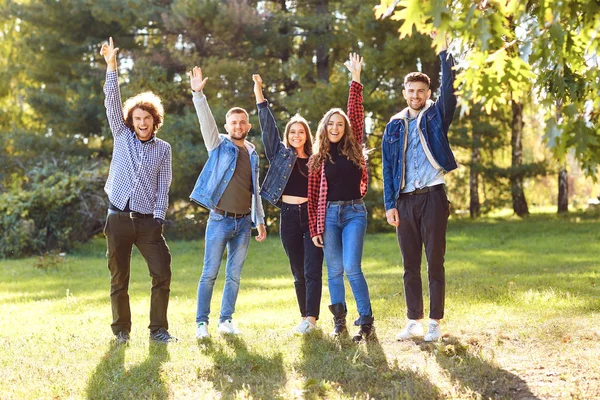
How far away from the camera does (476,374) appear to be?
17.4 ft

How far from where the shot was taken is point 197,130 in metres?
20.8

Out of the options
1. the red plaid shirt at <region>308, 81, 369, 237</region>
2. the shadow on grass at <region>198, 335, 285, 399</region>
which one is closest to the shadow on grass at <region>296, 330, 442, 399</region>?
the shadow on grass at <region>198, 335, 285, 399</region>

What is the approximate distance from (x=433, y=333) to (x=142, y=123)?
300cm

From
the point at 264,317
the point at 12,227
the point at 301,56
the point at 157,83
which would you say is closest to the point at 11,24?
the point at 157,83

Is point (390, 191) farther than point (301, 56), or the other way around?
point (301, 56)

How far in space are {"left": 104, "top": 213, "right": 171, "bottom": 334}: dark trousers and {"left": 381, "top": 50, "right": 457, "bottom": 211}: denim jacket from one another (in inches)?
78.9

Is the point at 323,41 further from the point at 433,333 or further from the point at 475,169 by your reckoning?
the point at 433,333

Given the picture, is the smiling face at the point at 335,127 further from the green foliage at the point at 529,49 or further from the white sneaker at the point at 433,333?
the green foliage at the point at 529,49

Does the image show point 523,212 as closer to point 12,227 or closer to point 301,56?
point 301,56

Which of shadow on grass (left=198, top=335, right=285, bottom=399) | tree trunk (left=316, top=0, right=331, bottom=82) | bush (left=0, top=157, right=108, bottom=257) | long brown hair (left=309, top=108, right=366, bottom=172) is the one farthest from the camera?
tree trunk (left=316, top=0, right=331, bottom=82)

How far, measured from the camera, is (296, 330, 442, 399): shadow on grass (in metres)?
5.00

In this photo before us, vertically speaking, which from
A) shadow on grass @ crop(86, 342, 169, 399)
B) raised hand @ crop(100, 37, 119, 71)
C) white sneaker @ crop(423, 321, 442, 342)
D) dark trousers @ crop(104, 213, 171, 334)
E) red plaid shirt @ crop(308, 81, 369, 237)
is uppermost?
raised hand @ crop(100, 37, 119, 71)

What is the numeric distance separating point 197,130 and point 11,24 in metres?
12.7

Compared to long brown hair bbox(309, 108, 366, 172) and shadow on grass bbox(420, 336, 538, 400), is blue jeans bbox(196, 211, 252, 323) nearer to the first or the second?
long brown hair bbox(309, 108, 366, 172)
